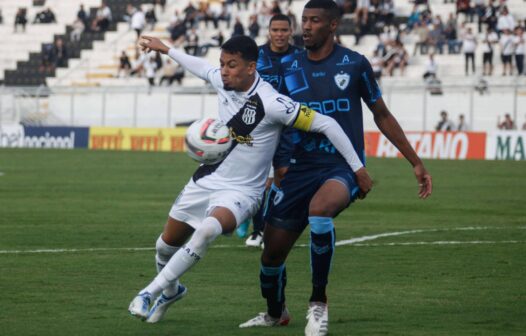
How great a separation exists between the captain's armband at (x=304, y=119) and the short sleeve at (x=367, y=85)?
59 cm

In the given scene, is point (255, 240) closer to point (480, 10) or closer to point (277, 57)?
point (277, 57)

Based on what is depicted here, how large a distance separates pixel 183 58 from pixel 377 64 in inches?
1356

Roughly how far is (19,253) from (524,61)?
30.0 meters

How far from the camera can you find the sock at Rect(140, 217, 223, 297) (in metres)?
8.80

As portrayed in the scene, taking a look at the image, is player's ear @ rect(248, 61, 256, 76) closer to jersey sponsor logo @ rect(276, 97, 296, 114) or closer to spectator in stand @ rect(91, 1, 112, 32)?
jersey sponsor logo @ rect(276, 97, 296, 114)

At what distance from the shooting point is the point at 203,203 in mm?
9258

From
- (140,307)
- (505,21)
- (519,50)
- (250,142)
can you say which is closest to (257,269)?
(250,142)

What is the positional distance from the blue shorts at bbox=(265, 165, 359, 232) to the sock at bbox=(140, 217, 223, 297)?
56 centimetres

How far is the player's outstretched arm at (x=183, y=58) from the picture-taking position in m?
9.96

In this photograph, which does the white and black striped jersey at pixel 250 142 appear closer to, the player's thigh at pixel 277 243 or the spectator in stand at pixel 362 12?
the player's thigh at pixel 277 243

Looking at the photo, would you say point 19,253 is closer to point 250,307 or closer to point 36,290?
point 36,290

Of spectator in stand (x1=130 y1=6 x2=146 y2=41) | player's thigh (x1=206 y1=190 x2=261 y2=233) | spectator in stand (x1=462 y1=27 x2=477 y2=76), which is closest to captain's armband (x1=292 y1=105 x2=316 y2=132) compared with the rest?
player's thigh (x1=206 y1=190 x2=261 y2=233)

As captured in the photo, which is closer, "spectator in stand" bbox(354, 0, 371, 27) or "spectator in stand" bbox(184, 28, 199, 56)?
"spectator in stand" bbox(354, 0, 371, 27)

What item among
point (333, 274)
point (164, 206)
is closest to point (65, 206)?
point (164, 206)
